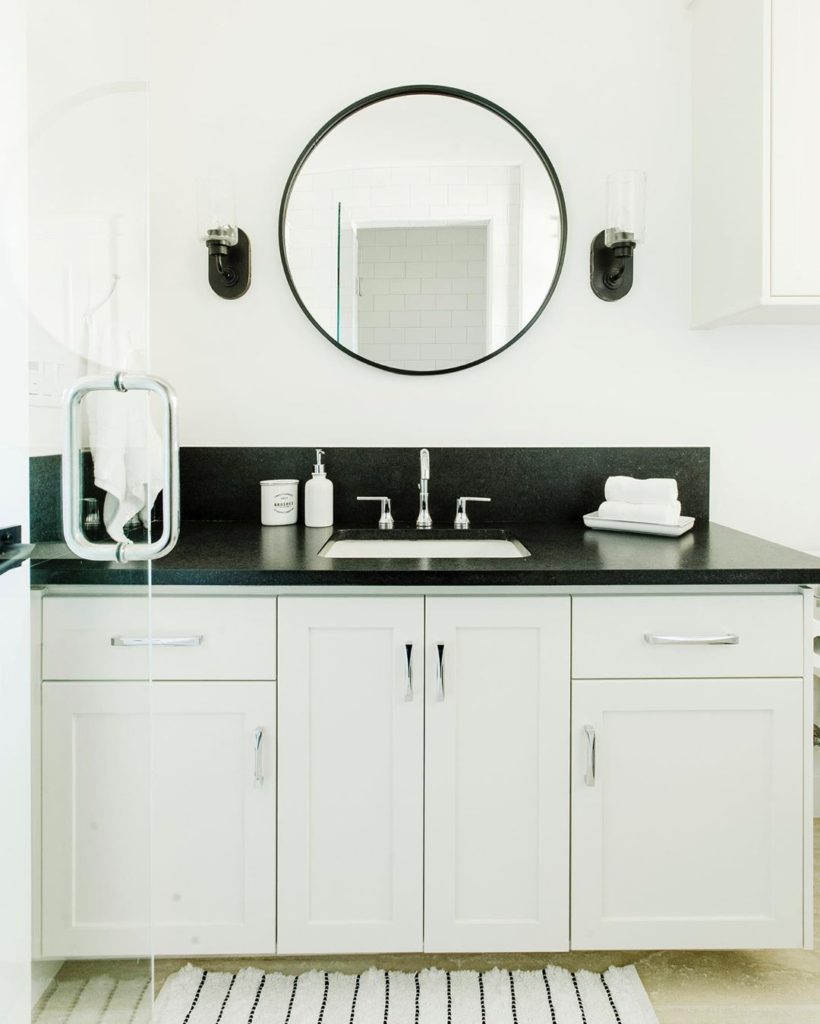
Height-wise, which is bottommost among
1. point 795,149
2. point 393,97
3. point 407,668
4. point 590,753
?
point 590,753

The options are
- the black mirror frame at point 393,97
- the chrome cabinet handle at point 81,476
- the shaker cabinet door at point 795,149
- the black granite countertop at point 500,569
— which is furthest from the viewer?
the black mirror frame at point 393,97

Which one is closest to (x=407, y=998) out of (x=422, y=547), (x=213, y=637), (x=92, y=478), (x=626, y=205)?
(x=213, y=637)

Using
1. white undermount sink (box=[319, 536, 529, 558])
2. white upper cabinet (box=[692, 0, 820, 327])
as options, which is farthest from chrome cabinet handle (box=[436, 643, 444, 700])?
white upper cabinet (box=[692, 0, 820, 327])

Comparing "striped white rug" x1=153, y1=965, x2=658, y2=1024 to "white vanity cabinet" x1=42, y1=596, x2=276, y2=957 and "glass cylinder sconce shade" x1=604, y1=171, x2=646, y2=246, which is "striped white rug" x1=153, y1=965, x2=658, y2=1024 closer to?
"white vanity cabinet" x1=42, y1=596, x2=276, y2=957

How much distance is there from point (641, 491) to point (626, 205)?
2.58ft

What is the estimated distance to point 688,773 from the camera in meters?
1.49

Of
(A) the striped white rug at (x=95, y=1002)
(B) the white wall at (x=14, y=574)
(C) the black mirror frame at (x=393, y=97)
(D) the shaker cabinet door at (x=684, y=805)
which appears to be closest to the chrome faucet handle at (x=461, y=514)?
(C) the black mirror frame at (x=393, y=97)

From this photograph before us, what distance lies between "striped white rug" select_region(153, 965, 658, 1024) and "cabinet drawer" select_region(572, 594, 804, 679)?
2.25ft

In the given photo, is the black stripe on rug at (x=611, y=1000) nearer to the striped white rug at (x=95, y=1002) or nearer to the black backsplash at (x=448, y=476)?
the striped white rug at (x=95, y=1002)

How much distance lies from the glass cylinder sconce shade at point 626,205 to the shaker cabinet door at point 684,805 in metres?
1.22

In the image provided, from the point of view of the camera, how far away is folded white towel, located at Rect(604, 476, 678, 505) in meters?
1.89

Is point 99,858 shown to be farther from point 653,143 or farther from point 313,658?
point 653,143

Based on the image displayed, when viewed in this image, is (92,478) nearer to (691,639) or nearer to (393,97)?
(691,639)

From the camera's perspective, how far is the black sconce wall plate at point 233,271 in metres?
2.09
